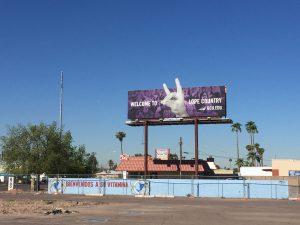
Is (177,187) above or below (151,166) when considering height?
below

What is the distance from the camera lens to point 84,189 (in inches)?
2117

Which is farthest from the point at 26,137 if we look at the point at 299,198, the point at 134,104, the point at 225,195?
the point at 299,198

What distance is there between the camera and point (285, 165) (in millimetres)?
75438

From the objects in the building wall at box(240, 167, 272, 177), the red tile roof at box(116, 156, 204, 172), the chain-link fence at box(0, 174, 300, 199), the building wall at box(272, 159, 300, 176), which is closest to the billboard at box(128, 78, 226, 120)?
the red tile roof at box(116, 156, 204, 172)

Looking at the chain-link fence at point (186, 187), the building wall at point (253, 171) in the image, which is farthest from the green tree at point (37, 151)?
the building wall at point (253, 171)

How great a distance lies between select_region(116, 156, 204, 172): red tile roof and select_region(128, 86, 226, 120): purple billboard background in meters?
9.29

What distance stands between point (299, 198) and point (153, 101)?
896 inches

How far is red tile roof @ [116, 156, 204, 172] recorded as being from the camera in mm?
67312

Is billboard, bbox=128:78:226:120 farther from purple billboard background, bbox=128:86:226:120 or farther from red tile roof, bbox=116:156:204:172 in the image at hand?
red tile roof, bbox=116:156:204:172

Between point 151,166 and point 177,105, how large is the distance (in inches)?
478

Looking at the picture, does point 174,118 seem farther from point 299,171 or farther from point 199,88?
point 299,171

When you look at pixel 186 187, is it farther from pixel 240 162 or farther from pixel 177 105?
pixel 240 162

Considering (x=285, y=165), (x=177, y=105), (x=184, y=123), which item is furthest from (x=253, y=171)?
(x=177, y=105)

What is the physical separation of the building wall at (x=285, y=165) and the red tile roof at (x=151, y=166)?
1489 centimetres
